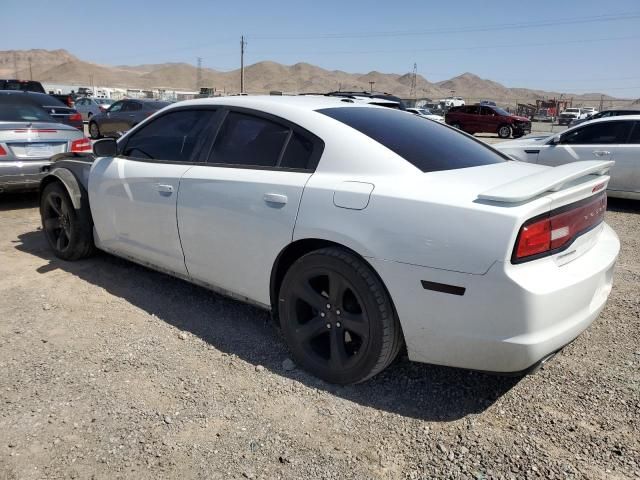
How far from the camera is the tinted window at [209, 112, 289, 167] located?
3.10 meters

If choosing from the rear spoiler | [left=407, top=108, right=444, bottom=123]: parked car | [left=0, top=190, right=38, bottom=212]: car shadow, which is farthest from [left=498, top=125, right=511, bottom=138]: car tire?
the rear spoiler

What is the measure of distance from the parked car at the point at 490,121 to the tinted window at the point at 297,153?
84.6 ft

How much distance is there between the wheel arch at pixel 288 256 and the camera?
2.76m

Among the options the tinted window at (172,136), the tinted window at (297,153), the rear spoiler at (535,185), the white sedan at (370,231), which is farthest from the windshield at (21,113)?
the rear spoiler at (535,185)

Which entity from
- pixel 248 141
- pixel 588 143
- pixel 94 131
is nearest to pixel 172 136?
pixel 248 141

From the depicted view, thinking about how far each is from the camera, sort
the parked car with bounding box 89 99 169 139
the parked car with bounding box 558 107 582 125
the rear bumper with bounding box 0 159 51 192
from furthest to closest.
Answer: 1. the parked car with bounding box 558 107 582 125
2. the parked car with bounding box 89 99 169 139
3. the rear bumper with bounding box 0 159 51 192

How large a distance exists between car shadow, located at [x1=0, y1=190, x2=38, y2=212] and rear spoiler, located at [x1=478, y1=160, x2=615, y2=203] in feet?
21.7

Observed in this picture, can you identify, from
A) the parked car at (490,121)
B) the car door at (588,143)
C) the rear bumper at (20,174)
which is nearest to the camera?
the rear bumper at (20,174)

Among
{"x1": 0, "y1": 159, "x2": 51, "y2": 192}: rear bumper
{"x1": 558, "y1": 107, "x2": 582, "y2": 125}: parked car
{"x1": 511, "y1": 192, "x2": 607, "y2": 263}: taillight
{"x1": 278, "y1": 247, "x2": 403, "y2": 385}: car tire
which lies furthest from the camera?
{"x1": 558, "y1": 107, "x2": 582, "y2": 125}: parked car

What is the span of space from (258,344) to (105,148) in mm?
2090

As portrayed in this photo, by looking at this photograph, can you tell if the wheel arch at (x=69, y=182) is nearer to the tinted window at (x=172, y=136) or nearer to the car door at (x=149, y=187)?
the car door at (x=149, y=187)

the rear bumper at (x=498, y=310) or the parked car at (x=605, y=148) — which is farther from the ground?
the parked car at (x=605, y=148)

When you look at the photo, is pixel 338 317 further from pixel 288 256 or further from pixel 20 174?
pixel 20 174

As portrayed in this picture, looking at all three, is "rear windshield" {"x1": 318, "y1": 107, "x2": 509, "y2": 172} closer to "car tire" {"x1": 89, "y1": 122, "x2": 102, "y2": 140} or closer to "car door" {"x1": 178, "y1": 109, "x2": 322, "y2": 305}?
"car door" {"x1": 178, "y1": 109, "x2": 322, "y2": 305}
